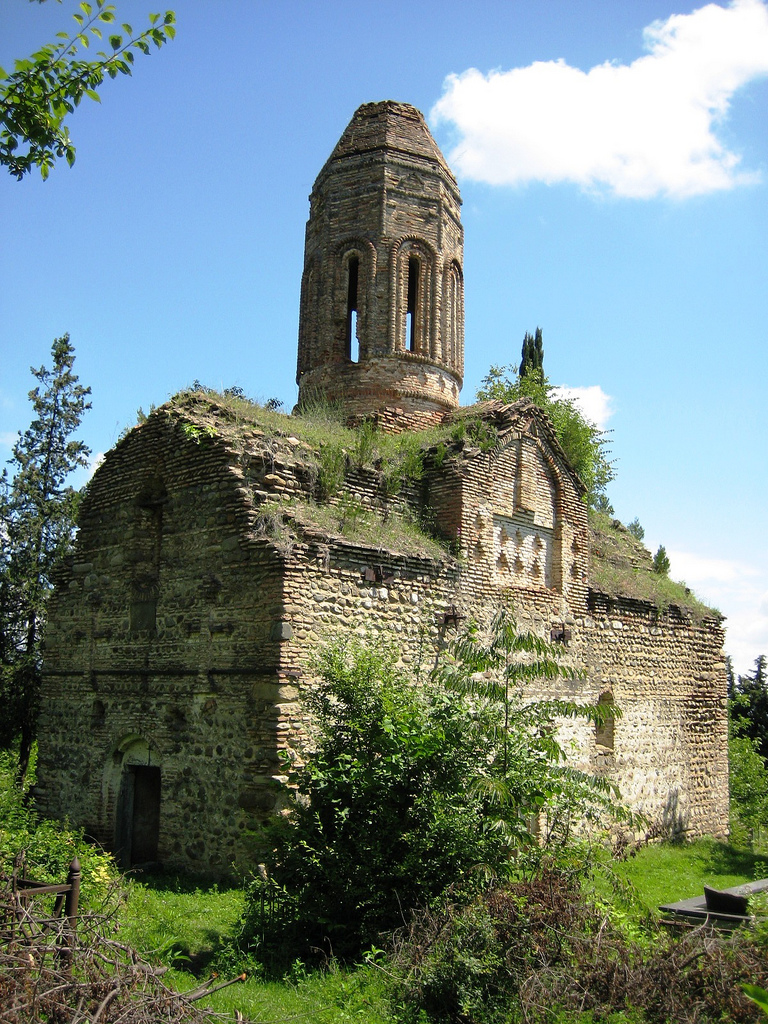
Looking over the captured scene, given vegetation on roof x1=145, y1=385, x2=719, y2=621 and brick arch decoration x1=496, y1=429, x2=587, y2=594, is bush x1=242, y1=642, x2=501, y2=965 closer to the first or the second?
vegetation on roof x1=145, y1=385, x2=719, y2=621

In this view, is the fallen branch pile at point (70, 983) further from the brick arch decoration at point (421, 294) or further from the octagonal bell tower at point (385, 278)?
the brick arch decoration at point (421, 294)

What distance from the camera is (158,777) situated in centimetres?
1023

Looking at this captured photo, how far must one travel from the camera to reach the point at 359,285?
15.2 metres

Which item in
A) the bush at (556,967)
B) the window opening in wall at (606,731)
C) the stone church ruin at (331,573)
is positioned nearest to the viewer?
the bush at (556,967)

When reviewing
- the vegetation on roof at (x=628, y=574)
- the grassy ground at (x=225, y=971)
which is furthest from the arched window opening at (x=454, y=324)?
the grassy ground at (x=225, y=971)

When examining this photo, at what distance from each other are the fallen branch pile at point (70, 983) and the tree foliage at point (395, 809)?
8.37 feet

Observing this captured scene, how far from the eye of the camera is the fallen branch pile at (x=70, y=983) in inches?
153

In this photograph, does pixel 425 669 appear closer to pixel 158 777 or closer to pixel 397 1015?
pixel 158 777

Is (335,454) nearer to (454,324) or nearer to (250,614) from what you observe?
(250,614)

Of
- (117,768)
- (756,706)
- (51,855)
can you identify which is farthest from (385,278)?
(756,706)

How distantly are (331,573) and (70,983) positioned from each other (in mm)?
5468

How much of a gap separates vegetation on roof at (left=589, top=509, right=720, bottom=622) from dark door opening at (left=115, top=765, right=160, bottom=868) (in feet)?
24.2

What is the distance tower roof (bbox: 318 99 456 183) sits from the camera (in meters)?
15.6

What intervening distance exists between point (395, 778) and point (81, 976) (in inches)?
124
